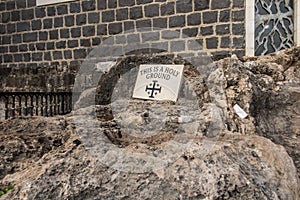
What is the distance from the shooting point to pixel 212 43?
5.21m

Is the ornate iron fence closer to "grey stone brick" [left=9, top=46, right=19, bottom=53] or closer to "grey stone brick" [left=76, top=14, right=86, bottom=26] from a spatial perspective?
"grey stone brick" [left=76, top=14, right=86, bottom=26]

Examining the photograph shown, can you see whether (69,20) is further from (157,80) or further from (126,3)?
(157,80)

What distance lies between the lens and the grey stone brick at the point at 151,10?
5.56 meters

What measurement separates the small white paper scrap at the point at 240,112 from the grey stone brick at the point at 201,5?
3230 mm

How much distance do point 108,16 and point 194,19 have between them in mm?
1508

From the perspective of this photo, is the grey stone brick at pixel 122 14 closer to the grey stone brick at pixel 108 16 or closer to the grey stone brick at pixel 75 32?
the grey stone brick at pixel 108 16

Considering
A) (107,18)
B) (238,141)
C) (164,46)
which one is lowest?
(238,141)

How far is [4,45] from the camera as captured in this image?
6.91 meters

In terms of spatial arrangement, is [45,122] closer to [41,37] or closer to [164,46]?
[164,46]

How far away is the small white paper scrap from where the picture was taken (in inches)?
88.0

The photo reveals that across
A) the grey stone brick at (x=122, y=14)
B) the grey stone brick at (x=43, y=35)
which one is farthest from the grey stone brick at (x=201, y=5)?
the grey stone brick at (x=43, y=35)

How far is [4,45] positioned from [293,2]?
17.1 ft

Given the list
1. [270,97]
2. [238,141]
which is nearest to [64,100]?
[270,97]

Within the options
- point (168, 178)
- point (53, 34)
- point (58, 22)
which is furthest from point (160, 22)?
point (168, 178)
